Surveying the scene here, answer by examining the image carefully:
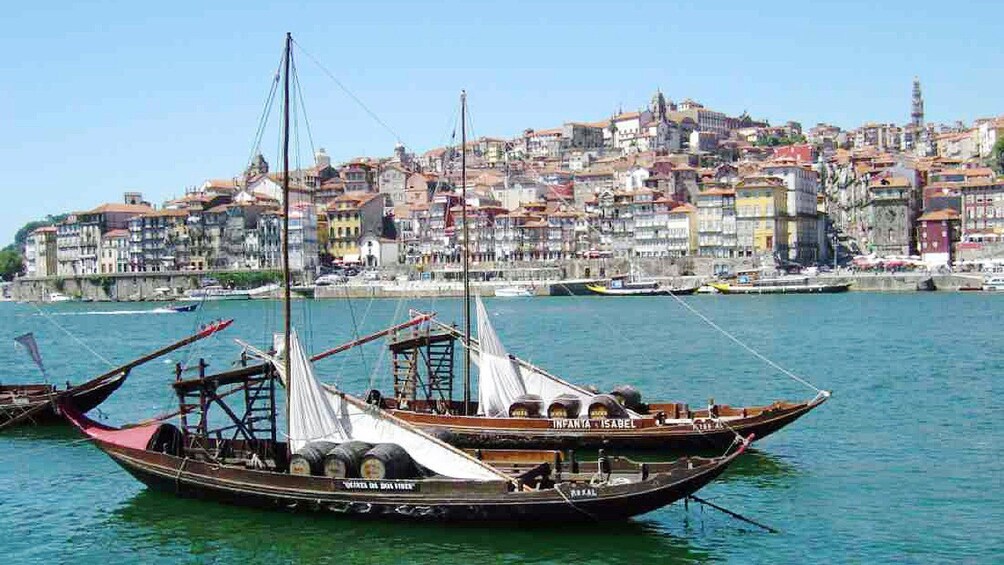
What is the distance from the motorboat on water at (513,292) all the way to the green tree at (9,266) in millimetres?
90902

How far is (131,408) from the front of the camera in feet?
129

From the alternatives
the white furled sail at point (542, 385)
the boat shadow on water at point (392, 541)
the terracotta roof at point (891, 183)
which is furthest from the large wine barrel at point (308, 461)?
the terracotta roof at point (891, 183)

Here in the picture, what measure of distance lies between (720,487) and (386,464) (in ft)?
24.2

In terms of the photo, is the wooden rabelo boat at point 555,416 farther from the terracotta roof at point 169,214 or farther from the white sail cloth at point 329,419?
the terracotta roof at point 169,214

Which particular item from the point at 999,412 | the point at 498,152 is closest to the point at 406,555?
the point at 999,412

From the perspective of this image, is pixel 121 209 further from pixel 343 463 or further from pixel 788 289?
pixel 343 463

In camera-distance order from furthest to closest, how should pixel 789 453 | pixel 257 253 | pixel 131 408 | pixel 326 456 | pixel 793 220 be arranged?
pixel 257 253, pixel 793 220, pixel 131 408, pixel 789 453, pixel 326 456

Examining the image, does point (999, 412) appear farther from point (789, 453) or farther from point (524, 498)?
point (524, 498)

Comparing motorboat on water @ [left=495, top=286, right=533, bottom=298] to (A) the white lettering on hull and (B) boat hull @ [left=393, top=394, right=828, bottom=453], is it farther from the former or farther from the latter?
(A) the white lettering on hull

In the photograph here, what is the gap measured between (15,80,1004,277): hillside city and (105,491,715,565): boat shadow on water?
88.8 m

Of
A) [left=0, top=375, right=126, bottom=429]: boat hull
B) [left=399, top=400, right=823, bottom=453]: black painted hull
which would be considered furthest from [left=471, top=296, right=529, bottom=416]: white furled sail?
[left=0, top=375, right=126, bottom=429]: boat hull

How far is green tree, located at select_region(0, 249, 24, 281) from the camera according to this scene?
184125mm

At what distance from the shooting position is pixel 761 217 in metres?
122

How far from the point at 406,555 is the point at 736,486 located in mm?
8054
